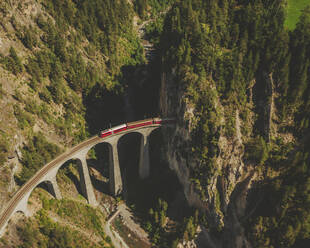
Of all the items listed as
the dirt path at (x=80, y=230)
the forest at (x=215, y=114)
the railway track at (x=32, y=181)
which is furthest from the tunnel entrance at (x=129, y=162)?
the railway track at (x=32, y=181)

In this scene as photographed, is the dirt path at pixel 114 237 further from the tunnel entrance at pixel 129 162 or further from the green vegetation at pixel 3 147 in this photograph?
the green vegetation at pixel 3 147

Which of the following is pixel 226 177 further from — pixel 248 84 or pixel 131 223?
pixel 131 223

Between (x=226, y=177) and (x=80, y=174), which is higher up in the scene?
(x=80, y=174)

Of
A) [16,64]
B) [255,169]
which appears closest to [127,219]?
[255,169]

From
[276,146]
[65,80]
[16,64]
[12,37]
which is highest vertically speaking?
[12,37]

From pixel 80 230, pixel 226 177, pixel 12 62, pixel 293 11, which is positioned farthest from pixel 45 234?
pixel 293 11

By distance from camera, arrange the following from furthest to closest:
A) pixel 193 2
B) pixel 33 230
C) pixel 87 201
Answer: pixel 193 2 → pixel 87 201 → pixel 33 230

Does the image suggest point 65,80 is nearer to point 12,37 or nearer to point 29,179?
point 12,37
